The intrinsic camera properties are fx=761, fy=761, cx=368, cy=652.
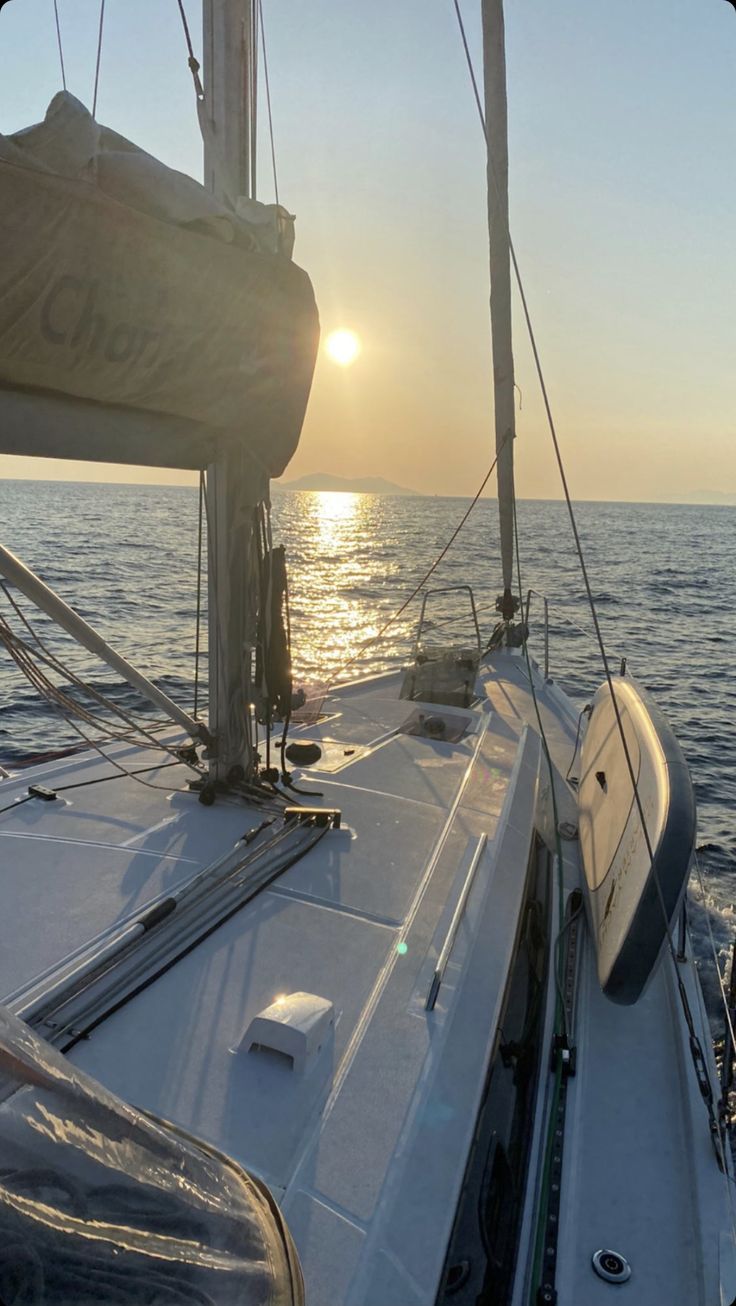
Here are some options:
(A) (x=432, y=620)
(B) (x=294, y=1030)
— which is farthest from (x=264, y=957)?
(A) (x=432, y=620)

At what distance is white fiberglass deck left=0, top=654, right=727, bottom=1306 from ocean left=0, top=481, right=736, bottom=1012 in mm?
2162

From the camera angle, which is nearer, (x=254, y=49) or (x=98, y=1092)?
(x=98, y=1092)

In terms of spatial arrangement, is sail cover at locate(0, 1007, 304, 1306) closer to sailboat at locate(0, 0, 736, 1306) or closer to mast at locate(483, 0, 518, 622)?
sailboat at locate(0, 0, 736, 1306)

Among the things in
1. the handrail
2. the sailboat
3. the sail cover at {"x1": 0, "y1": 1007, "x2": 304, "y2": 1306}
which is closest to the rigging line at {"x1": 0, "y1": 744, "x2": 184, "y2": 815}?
the sailboat

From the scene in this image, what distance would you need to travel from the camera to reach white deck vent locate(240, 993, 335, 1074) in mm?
2531

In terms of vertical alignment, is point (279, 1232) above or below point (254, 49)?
below

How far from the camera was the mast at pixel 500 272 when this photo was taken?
785 centimetres

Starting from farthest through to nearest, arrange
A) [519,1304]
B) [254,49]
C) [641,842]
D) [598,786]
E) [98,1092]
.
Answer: [598,786] → [254,49] → [641,842] → [519,1304] → [98,1092]

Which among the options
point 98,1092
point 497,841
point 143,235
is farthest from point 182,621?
point 98,1092

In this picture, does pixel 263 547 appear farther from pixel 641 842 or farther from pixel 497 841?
pixel 641 842

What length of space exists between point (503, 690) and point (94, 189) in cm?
633

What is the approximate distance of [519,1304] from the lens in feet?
7.64

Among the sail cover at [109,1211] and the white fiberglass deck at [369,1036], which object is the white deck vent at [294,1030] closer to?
the white fiberglass deck at [369,1036]

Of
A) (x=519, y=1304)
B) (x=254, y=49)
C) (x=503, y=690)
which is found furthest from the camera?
(x=503, y=690)
